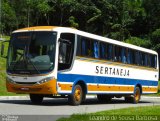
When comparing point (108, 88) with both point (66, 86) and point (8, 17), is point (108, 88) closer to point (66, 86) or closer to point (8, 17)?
point (66, 86)

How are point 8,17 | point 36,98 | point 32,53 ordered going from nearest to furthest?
1. point 32,53
2. point 36,98
3. point 8,17

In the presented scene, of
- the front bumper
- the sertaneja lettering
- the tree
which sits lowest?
the front bumper

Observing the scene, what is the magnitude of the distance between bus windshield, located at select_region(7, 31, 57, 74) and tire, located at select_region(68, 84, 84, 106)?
5.96ft

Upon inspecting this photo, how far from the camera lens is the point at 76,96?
2003 centimetres

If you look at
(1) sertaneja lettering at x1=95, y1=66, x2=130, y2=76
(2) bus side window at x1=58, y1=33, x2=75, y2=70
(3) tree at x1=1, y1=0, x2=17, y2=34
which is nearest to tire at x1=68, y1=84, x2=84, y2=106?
(2) bus side window at x1=58, y1=33, x2=75, y2=70

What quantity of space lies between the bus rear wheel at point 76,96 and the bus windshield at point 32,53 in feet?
5.95

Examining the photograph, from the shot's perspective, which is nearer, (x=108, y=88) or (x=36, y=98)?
(x=36, y=98)

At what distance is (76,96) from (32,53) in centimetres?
272

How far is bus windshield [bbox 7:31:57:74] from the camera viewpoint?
1877 cm

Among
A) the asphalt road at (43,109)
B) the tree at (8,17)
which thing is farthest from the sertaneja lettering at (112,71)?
the tree at (8,17)

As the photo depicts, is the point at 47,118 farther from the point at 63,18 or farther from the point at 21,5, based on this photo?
the point at 21,5

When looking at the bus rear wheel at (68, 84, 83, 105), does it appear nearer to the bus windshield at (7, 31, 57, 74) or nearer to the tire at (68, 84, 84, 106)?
the tire at (68, 84, 84, 106)

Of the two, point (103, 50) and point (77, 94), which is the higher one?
point (103, 50)

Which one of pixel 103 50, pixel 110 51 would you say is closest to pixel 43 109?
pixel 103 50
